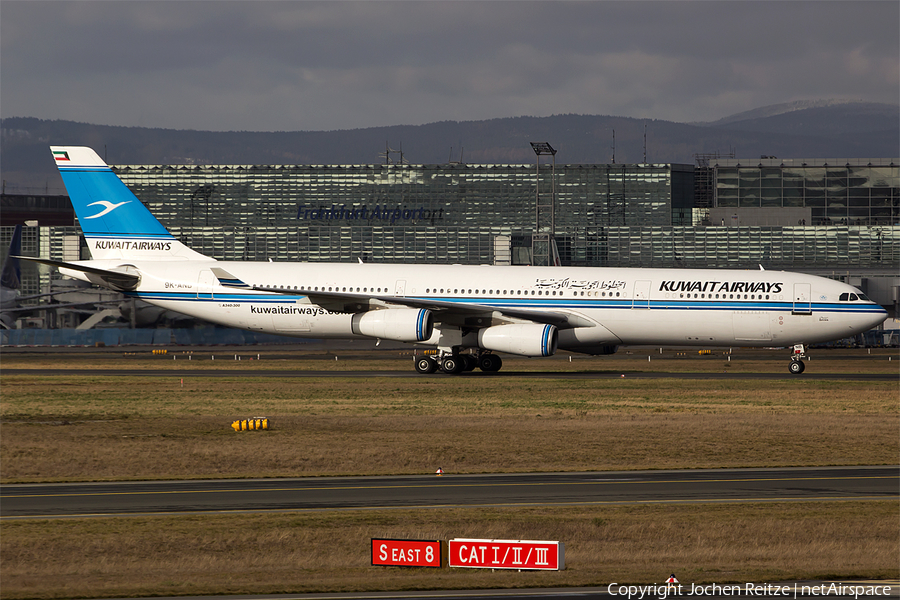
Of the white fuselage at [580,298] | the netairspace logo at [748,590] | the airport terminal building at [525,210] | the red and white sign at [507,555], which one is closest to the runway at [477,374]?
the white fuselage at [580,298]

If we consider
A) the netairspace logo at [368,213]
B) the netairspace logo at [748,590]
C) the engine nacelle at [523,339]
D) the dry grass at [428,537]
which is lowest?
the dry grass at [428,537]

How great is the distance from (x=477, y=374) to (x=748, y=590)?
32014 millimetres

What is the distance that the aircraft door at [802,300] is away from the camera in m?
42.0

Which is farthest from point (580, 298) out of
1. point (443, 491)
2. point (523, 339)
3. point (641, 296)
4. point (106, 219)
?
point (443, 491)

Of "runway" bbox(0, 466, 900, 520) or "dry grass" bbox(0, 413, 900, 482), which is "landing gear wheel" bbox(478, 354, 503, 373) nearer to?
"dry grass" bbox(0, 413, 900, 482)

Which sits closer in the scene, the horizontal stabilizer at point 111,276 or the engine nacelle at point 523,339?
the engine nacelle at point 523,339

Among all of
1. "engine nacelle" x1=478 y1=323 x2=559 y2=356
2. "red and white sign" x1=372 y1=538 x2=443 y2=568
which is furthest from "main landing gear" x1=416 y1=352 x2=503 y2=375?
"red and white sign" x1=372 y1=538 x2=443 y2=568

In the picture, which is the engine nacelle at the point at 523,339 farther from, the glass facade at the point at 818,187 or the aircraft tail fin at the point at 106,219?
the glass facade at the point at 818,187

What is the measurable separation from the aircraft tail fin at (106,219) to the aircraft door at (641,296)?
21098mm

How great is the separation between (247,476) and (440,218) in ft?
329

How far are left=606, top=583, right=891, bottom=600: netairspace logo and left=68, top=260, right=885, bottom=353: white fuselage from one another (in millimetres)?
29859

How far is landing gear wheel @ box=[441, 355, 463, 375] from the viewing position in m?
43.7

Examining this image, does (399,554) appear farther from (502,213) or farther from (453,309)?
(502,213)

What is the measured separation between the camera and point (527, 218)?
385 ft
